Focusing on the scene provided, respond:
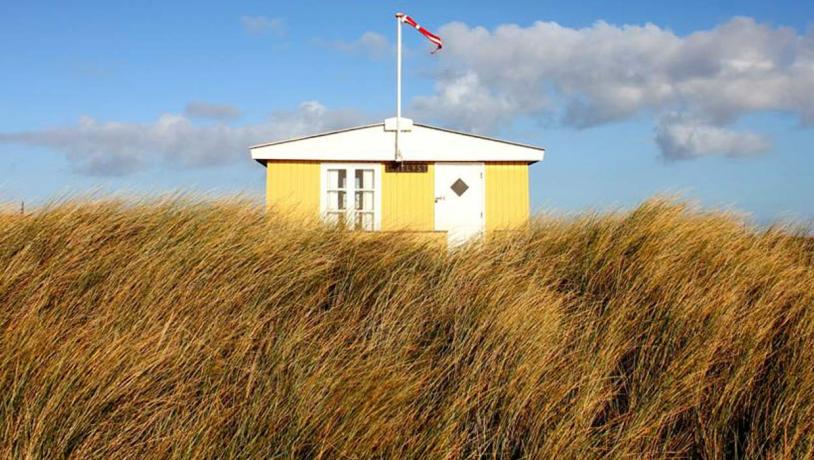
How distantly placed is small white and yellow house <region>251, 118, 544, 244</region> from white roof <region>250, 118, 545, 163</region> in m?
0.02

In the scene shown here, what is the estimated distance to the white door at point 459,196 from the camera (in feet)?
35.0

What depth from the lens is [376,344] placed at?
3.58m

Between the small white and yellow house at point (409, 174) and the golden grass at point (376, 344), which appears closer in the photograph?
the golden grass at point (376, 344)

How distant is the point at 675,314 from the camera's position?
4.08m

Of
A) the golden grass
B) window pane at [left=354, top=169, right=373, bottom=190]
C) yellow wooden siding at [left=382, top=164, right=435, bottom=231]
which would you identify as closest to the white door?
yellow wooden siding at [left=382, top=164, right=435, bottom=231]

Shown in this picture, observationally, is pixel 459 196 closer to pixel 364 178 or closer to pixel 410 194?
pixel 410 194

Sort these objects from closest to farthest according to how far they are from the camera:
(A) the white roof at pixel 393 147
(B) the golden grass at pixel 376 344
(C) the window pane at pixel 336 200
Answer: (B) the golden grass at pixel 376 344 → (A) the white roof at pixel 393 147 → (C) the window pane at pixel 336 200

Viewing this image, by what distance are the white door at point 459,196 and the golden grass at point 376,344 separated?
543 centimetres

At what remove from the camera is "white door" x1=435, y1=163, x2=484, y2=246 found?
10.7 m

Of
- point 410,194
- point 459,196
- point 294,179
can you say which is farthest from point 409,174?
point 294,179

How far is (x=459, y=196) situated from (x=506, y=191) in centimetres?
86

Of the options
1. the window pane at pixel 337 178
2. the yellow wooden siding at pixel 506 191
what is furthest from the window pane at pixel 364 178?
the yellow wooden siding at pixel 506 191

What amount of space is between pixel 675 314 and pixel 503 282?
3.89 feet

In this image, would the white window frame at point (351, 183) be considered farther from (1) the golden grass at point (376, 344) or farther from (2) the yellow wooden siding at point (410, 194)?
(1) the golden grass at point (376, 344)
